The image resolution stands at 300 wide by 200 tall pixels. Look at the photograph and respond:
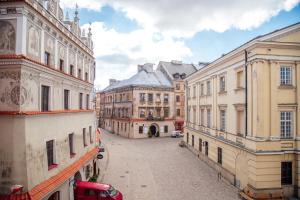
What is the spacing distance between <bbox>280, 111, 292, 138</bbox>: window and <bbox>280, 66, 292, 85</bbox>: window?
2.29 metres

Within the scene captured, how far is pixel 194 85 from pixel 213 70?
7.91 metres

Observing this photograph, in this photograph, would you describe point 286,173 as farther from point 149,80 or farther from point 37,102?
point 149,80

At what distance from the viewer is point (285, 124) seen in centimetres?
1830

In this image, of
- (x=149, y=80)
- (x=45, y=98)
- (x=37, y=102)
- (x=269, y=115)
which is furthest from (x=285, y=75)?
(x=149, y=80)

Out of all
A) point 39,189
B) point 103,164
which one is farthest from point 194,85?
point 39,189

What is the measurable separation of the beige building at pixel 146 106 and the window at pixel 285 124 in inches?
1328

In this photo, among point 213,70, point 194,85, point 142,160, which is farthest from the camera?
point 194,85

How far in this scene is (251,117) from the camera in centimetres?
1828

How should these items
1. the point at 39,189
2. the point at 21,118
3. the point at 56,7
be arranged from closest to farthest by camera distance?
the point at 21,118, the point at 39,189, the point at 56,7

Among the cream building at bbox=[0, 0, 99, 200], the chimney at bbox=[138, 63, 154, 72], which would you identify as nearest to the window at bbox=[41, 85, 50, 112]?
the cream building at bbox=[0, 0, 99, 200]

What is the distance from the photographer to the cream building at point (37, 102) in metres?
10.9

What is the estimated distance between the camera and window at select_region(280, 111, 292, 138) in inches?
719

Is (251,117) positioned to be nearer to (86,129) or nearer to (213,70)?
(213,70)

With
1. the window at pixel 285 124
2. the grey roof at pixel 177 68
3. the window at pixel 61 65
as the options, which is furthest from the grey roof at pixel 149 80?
the window at pixel 285 124
